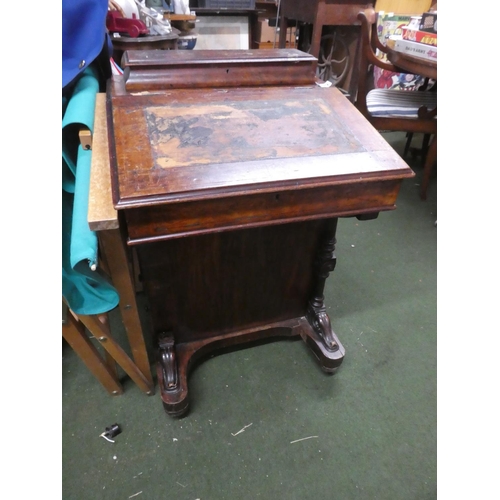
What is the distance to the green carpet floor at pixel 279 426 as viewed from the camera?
1033mm

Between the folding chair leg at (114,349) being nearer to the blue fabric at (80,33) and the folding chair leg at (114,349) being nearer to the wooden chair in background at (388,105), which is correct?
the blue fabric at (80,33)

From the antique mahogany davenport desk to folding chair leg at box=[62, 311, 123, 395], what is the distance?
0.16 meters

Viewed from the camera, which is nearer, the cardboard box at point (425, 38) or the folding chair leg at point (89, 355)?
the folding chair leg at point (89, 355)

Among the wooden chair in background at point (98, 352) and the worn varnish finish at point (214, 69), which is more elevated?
the worn varnish finish at point (214, 69)

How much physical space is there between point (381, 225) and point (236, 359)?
120 cm

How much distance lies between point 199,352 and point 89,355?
36 centimetres

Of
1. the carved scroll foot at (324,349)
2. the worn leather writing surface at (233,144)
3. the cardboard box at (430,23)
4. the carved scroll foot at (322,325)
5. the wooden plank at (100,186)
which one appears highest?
the cardboard box at (430,23)

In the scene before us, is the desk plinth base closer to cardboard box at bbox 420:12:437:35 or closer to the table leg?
the table leg

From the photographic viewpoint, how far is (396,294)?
1.65m

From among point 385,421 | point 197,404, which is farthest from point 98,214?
point 385,421

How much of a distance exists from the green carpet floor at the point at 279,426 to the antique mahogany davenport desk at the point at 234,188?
0.34ft

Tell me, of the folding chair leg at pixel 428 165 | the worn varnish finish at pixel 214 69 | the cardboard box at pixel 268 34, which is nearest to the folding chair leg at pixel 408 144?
the folding chair leg at pixel 428 165

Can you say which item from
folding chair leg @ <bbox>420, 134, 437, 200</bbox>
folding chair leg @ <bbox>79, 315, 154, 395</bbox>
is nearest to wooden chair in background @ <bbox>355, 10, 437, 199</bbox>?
folding chair leg @ <bbox>420, 134, 437, 200</bbox>

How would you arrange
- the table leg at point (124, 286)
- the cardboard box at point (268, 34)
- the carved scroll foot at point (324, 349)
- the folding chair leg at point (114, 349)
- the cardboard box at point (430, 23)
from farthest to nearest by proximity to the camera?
the cardboard box at point (268, 34) < the cardboard box at point (430, 23) < the carved scroll foot at point (324, 349) < the folding chair leg at point (114, 349) < the table leg at point (124, 286)
